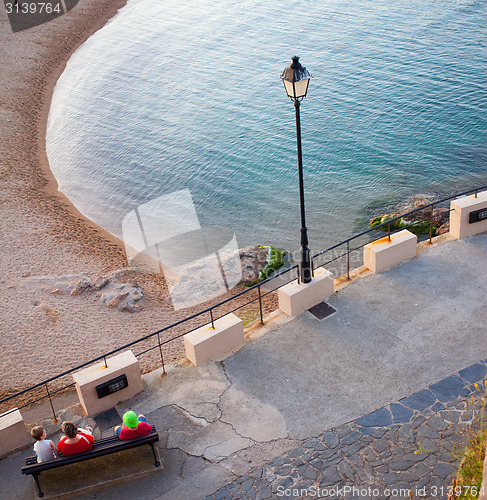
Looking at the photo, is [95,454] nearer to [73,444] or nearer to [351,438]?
[73,444]

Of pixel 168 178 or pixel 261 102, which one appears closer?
pixel 168 178

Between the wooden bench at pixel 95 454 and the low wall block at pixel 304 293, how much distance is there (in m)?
3.83

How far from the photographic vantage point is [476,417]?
8.83 metres

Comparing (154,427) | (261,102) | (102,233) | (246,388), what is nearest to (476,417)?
(246,388)

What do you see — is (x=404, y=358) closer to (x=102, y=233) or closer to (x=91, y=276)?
Answer: (x=91, y=276)

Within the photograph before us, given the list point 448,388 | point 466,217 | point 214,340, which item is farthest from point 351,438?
point 466,217

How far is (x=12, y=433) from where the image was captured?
9.47 m

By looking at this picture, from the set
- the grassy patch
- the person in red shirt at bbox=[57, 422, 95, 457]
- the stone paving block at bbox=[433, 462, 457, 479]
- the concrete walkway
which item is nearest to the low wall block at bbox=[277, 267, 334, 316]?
the concrete walkway

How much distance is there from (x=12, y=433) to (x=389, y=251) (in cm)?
790

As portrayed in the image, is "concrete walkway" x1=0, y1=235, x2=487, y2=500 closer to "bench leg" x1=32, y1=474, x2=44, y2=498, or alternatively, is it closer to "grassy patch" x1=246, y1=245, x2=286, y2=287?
"bench leg" x1=32, y1=474, x2=44, y2=498

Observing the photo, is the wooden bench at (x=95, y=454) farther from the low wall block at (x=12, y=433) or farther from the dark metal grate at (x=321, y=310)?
the dark metal grate at (x=321, y=310)

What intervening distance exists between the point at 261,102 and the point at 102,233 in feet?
44.7

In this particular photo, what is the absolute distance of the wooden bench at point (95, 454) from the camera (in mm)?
8469

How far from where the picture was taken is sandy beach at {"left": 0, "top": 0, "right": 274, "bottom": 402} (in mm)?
15281
